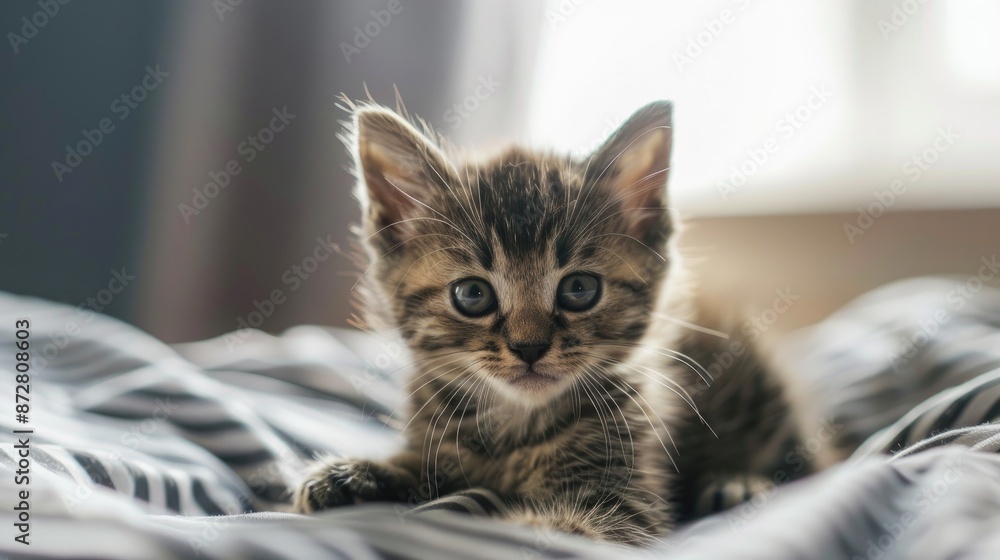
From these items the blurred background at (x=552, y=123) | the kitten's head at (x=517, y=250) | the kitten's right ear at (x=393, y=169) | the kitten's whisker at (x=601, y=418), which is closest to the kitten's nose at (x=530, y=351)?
the kitten's head at (x=517, y=250)

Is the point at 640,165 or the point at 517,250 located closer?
the point at 517,250

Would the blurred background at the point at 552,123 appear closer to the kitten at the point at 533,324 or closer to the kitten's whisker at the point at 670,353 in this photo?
the kitten's whisker at the point at 670,353

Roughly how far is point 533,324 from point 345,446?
0.52m

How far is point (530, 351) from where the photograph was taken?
94cm

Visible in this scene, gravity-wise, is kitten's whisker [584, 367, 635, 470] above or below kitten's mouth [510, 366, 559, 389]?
below

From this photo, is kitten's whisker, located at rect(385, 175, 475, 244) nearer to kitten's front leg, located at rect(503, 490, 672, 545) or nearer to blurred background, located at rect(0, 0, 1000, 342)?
kitten's front leg, located at rect(503, 490, 672, 545)

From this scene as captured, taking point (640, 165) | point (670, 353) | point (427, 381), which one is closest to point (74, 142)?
point (427, 381)

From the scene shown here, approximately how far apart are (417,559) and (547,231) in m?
0.54

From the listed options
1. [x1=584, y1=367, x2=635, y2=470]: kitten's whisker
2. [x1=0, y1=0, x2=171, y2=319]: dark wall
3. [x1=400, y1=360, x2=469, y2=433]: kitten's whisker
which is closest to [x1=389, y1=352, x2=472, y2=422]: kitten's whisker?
[x1=400, y1=360, x2=469, y2=433]: kitten's whisker

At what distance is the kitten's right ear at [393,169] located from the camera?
1077mm

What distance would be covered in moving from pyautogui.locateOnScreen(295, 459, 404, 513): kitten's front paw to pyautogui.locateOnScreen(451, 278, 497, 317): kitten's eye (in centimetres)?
28

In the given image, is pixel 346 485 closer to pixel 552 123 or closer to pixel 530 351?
pixel 530 351

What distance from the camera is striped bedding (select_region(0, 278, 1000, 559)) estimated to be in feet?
2.09

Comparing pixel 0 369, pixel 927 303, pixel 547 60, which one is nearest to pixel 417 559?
pixel 0 369
